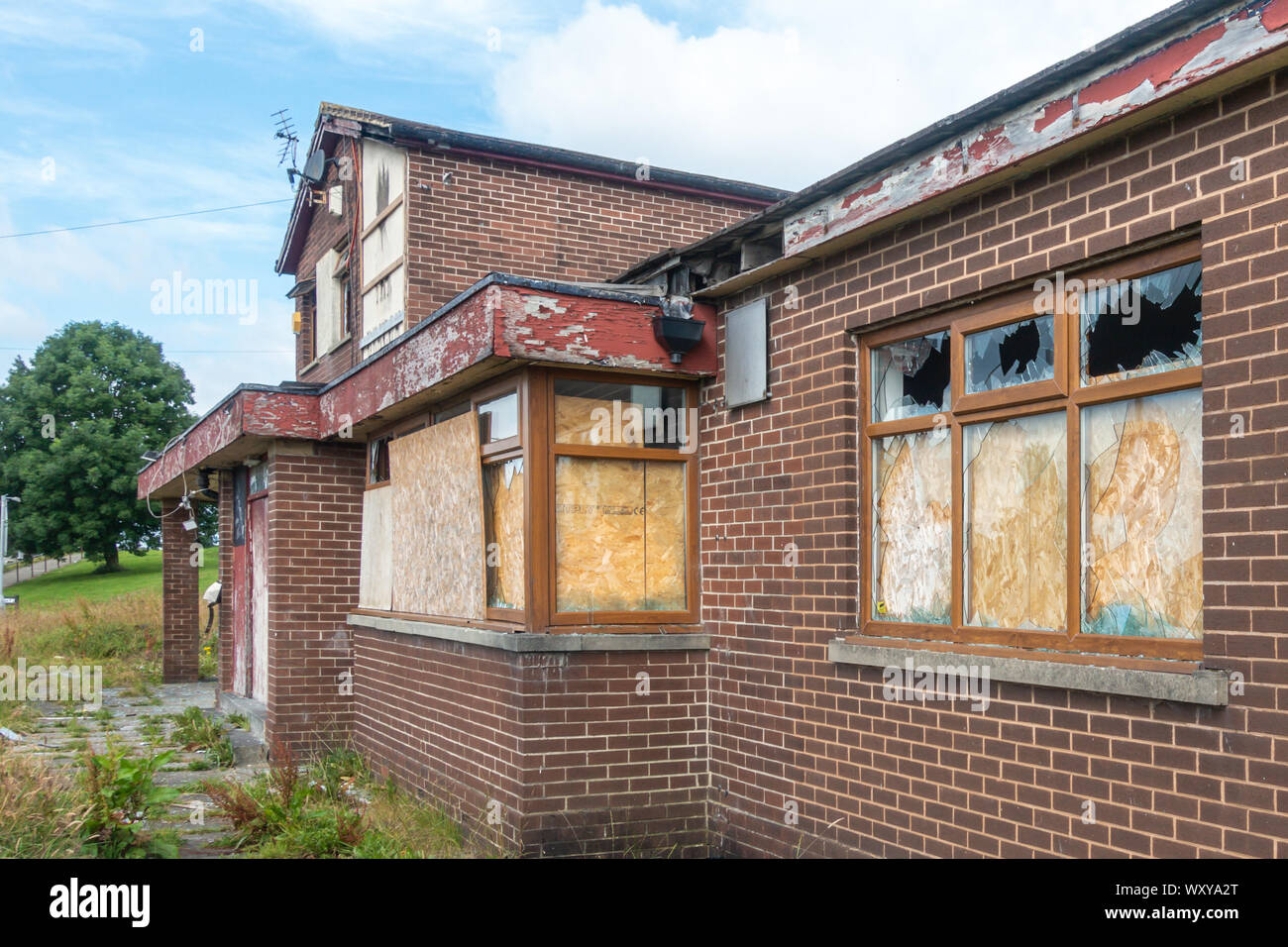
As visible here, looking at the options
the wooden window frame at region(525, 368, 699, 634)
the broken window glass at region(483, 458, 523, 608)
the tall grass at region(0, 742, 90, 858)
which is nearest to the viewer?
the tall grass at region(0, 742, 90, 858)

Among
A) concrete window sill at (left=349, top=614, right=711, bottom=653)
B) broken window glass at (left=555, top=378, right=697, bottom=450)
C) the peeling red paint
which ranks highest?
the peeling red paint

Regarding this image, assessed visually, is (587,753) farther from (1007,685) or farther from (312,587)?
(312,587)

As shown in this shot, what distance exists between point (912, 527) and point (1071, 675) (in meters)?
1.41

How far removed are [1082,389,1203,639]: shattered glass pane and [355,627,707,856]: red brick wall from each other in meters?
3.13

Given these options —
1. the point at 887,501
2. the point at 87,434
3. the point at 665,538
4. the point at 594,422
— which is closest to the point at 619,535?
the point at 665,538

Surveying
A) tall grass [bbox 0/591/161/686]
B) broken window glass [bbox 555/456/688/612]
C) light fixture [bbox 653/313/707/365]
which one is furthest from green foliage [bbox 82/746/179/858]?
tall grass [bbox 0/591/161/686]

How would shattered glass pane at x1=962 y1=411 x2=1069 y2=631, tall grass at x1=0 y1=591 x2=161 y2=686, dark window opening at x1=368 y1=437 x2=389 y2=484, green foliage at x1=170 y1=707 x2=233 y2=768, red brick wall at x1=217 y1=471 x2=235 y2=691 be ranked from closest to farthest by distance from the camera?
shattered glass pane at x1=962 y1=411 x2=1069 y2=631 < dark window opening at x1=368 y1=437 x2=389 y2=484 < green foliage at x1=170 y1=707 x2=233 y2=768 < red brick wall at x1=217 y1=471 x2=235 y2=691 < tall grass at x1=0 y1=591 x2=161 y2=686

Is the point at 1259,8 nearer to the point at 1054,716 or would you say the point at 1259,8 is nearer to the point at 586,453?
the point at 1054,716

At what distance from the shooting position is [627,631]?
283 inches

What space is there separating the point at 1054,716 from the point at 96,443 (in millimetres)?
51302

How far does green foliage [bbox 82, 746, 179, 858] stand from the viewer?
21.3ft

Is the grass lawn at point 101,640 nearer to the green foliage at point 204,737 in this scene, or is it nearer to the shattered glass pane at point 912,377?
the green foliage at point 204,737

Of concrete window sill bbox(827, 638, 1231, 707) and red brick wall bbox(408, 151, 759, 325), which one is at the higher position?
red brick wall bbox(408, 151, 759, 325)

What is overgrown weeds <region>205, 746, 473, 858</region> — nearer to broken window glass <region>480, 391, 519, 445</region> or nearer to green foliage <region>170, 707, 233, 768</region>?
green foliage <region>170, 707, 233, 768</region>
